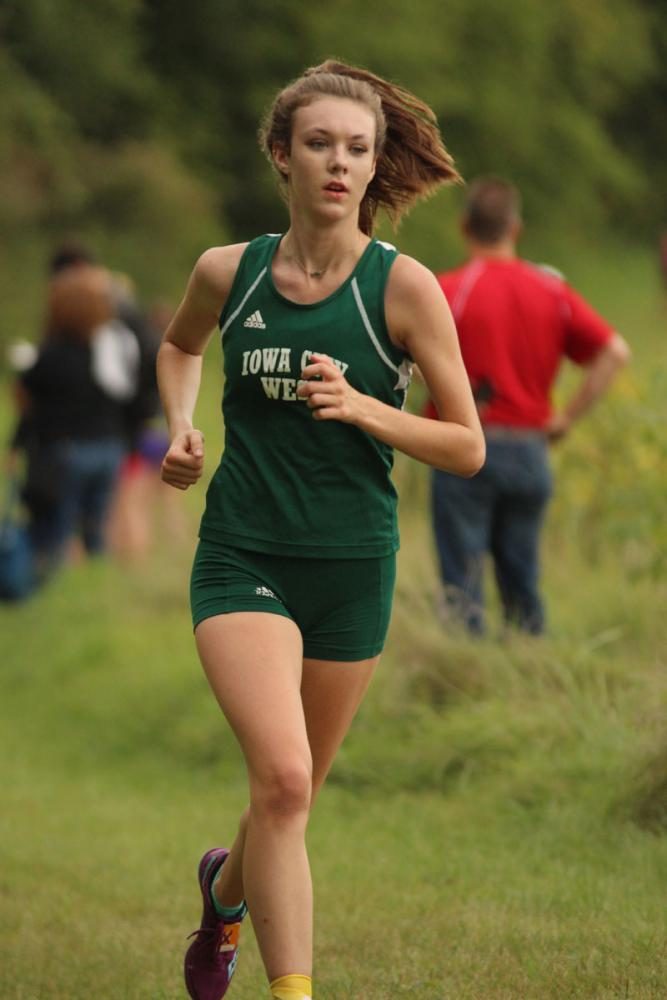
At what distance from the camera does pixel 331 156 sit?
4.62m

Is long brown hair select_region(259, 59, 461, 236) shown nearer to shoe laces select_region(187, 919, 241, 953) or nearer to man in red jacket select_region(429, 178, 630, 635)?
shoe laces select_region(187, 919, 241, 953)

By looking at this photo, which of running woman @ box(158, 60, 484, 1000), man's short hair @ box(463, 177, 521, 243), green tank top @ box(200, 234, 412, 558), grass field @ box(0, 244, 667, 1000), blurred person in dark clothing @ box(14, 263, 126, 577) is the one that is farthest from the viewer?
blurred person in dark clothing @ box(14, 263, 126, 577)

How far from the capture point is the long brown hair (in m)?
4.77

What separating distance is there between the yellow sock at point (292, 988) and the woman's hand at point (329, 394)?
4.00ft

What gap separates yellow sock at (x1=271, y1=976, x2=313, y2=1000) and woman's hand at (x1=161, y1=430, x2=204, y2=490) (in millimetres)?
1154

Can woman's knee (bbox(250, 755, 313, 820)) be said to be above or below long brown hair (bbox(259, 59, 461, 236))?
below

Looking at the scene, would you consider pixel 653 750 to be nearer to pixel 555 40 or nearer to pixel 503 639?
pixel 503 639

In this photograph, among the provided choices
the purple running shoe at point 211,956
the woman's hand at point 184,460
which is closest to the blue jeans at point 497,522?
the purple running shoe at point 211,956

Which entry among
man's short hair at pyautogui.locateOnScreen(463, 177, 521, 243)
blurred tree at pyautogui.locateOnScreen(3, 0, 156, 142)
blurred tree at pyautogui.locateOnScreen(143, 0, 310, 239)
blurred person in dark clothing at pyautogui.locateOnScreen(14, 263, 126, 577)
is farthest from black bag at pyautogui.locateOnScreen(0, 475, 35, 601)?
blurred tree at pyautogui.locateOnScreen(143, 0, 310, 239)

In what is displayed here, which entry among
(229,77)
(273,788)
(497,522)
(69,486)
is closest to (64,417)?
(69,486)

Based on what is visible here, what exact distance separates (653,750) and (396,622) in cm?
231

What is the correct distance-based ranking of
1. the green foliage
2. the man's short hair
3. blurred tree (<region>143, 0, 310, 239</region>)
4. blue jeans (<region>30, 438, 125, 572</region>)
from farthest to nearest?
1. blurred tree (<region>143, 0, 310, 239</region>)
2. the green foliage
3. blue jeans (<region>30, 438, 125, 572</region>)
4. the man's short hair

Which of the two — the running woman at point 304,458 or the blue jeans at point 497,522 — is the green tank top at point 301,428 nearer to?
the running woman at point 304,458

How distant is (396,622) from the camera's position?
8625 mm
